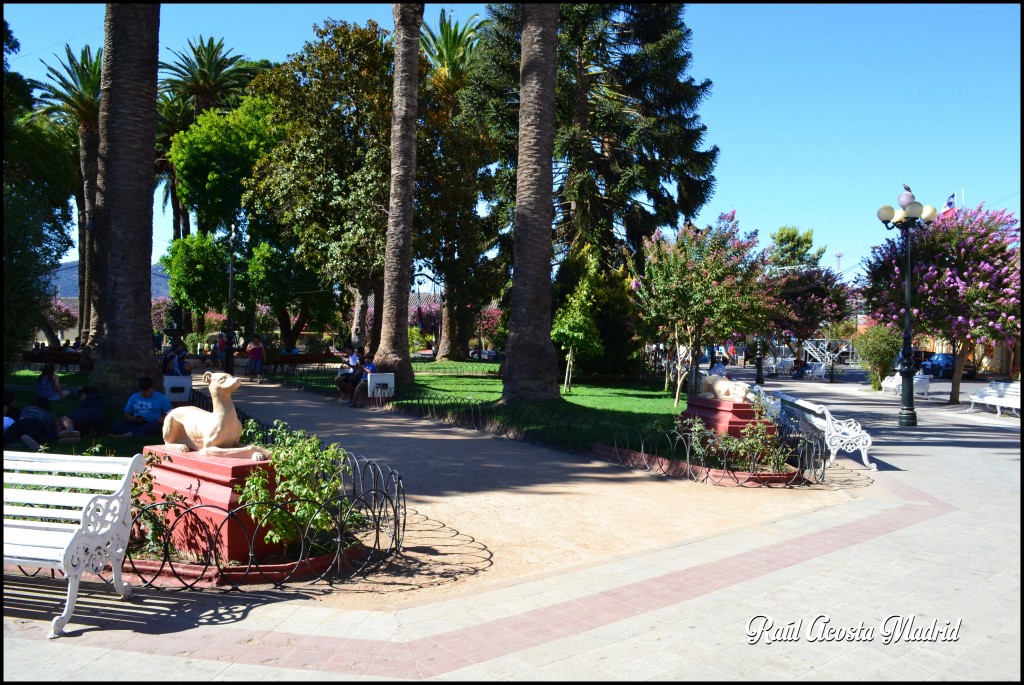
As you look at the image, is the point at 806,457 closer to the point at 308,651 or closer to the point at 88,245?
the point at 308,651

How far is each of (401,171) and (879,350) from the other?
2063 cm

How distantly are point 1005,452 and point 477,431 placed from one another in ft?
31.7

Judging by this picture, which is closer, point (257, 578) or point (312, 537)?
point (257, 578)

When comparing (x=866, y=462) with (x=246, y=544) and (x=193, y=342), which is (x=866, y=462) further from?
(x=193, y=342)

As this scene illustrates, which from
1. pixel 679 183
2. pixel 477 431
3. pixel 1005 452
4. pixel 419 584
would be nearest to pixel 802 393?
pixel 679 183

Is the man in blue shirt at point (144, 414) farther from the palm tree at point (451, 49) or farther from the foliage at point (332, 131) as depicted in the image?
the palm tree at point (451, 49)

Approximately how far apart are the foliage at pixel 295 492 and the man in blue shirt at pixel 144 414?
5205mm

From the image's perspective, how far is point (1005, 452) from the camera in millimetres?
13297

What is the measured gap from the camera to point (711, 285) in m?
17.5

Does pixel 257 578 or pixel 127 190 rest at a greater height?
pixel 127 190

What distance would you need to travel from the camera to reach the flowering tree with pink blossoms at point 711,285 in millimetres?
17531
